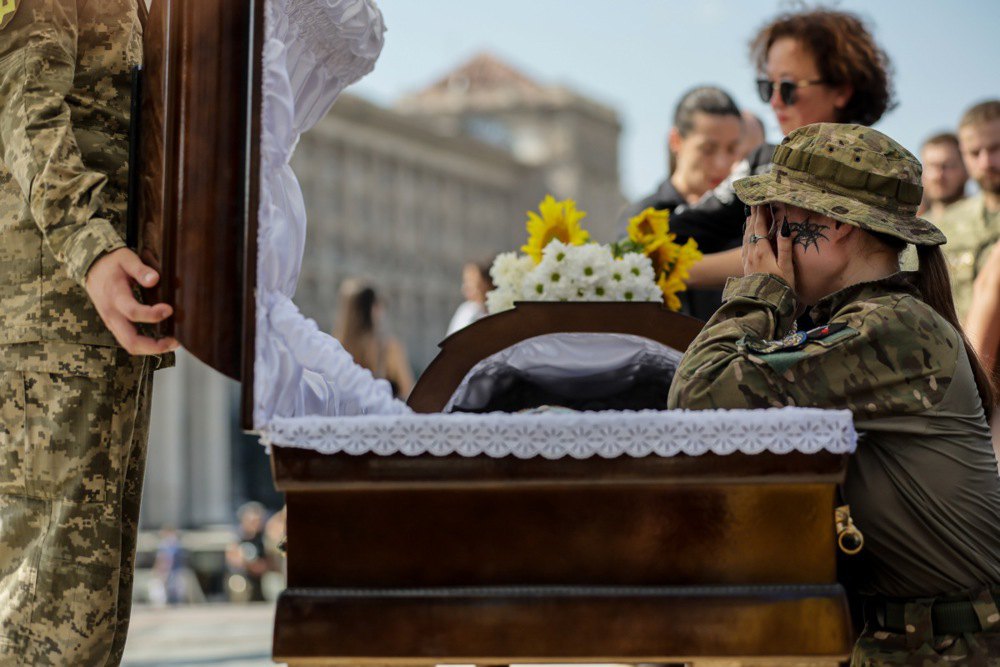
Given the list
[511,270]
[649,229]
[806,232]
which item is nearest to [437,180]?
[649,229]

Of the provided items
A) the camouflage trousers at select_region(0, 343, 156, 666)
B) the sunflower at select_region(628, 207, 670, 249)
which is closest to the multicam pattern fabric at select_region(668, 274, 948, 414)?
the camouflage trousers at select_region(0, 343, 156, 666)

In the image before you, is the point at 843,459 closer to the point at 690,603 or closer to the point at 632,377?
the point at 690,603

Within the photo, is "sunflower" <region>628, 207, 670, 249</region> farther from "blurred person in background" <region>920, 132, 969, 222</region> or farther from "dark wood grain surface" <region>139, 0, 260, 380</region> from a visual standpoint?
"blurred person in background" <region>920, 132, 969, 222</region>

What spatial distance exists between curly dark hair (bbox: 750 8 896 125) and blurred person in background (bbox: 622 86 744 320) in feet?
2.32

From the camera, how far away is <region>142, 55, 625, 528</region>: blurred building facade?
5375 cm

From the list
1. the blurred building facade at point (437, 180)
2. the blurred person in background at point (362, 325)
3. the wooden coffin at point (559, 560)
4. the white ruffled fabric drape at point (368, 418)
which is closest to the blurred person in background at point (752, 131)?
the blurred person in background at point (362, 325)

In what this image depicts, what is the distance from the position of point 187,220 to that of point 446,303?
7195 centimetres

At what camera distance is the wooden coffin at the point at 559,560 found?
218 cm

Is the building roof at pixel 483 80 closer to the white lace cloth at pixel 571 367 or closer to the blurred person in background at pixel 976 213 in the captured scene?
the blurred person in background at pixel 976 213

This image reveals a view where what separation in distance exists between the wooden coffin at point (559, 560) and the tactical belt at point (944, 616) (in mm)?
414

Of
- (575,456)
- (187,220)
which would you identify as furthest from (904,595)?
(187,220)

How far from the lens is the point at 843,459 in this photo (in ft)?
7.16

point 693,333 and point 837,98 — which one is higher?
point 837,98

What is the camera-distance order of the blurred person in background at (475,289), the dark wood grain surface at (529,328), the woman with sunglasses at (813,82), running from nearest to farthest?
the dark wood grain surface at (529,328), the woman with sunglasses at (813,82), the blurred person in background at (475,289)
